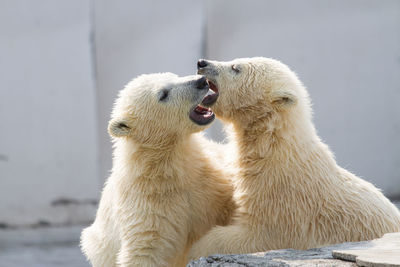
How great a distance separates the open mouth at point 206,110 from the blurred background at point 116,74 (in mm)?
4027

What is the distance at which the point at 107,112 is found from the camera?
9.15 metres

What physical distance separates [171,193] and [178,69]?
441 cm

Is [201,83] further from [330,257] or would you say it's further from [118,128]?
[330,257]

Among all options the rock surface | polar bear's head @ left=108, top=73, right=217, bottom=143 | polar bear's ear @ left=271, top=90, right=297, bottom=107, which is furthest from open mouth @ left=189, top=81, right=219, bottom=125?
the rock surface

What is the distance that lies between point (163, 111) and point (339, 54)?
17.2 ft

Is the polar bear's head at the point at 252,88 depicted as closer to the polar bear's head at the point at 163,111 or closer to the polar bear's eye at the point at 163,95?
the polar bear's head at the point at 163,111

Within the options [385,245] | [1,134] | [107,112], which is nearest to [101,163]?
[107,112]

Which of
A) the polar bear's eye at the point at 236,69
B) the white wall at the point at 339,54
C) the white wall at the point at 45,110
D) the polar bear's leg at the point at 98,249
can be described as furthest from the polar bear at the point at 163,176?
the white wall at the point at 339,54

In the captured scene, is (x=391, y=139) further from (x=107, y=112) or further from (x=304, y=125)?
(x=304, y=125)

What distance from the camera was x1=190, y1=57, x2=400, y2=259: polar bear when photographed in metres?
4.39

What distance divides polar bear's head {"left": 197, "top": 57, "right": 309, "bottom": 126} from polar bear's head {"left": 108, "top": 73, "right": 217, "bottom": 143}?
103mm

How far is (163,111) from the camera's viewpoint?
464 centimetres

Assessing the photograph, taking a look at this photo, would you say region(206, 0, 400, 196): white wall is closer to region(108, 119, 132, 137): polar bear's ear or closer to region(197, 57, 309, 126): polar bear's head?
region(197, 57, 309, 126): polar bear's head

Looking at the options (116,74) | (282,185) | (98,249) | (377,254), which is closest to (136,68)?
(116,74)
